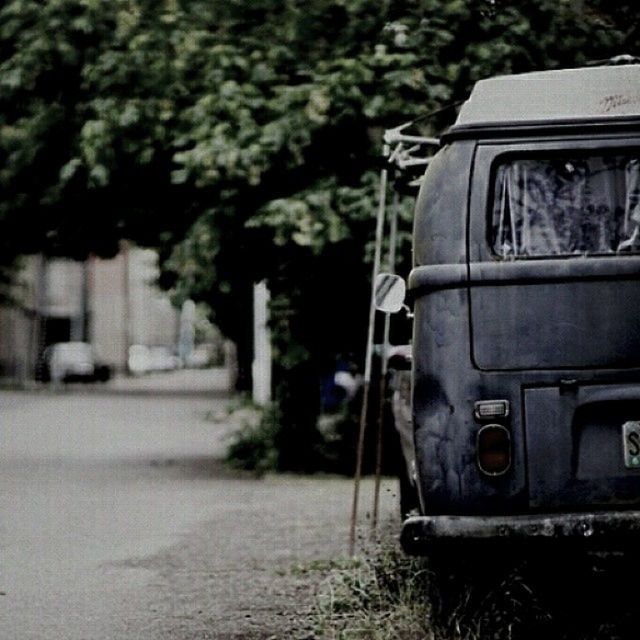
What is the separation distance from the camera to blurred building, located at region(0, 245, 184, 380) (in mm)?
63438

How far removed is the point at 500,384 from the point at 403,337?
951cm

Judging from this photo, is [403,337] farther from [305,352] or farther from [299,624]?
[299,624]

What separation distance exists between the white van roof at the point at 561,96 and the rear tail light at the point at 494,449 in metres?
1.49

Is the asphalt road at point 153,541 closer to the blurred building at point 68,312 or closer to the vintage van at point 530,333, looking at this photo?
the vintage van at point 530,333

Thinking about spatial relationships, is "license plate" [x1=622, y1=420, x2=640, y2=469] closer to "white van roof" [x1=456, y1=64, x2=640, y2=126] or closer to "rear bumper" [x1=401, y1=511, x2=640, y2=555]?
"rear bumper" [x1=401, y1=511, x2=640, y2=555]

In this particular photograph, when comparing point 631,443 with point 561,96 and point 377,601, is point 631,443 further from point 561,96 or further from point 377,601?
point 377,601

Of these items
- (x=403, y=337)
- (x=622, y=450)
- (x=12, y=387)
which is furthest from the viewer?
(x=12, y=387)

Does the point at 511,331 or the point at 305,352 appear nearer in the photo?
the point at 511,331

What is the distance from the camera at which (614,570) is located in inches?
343

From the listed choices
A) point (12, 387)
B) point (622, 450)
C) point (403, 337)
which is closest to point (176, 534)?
point (403, 337)

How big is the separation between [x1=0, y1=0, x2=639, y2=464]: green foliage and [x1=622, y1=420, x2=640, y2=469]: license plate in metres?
6.58

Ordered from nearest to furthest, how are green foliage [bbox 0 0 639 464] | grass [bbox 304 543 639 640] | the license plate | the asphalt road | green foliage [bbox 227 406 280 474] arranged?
the license plate < grass [bbox 304 543 639 640] < the asphalt road < green foliage [bbox 0 0 639 464] < green foliage [bbox 227 406 280 474]

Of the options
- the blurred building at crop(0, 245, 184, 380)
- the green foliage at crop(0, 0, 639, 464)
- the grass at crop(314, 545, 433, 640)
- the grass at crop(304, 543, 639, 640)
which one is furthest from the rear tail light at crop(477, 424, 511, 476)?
the blurred building at crop(0, 245, 184, 380)

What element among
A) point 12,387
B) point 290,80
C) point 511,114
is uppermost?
point 290,80
